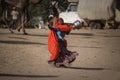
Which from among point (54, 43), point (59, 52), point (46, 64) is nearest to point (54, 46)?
point (54, 43)

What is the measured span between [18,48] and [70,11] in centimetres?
1867

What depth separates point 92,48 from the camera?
18.0 meters

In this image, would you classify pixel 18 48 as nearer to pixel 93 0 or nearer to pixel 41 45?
pixel 41 45

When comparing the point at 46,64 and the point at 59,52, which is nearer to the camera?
the point at 59,52

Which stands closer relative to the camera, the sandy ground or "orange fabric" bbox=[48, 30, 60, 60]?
the sandy ground

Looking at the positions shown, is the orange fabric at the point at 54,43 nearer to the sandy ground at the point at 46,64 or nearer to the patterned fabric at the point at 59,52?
the patterned fabric at the point at 59,52

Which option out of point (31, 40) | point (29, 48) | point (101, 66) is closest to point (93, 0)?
point (31, 40)

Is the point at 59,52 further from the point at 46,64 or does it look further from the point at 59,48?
the point at 46,64

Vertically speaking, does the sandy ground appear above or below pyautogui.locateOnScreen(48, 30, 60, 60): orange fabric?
below

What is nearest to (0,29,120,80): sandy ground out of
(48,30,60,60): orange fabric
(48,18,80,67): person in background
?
Result: (48,18,80,67): person in background

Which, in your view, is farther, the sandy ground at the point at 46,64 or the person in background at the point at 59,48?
the person in background at the point at 59,48

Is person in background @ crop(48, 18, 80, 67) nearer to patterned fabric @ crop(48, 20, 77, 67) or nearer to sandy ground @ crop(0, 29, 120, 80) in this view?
patterned fabric @ crop(48, 20, 77, 67)

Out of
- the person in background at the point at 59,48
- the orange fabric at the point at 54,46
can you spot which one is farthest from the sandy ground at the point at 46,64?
the orange fabric at the point at 54,46

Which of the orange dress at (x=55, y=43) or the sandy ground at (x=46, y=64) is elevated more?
the orange dress at (x=55, y=43)
